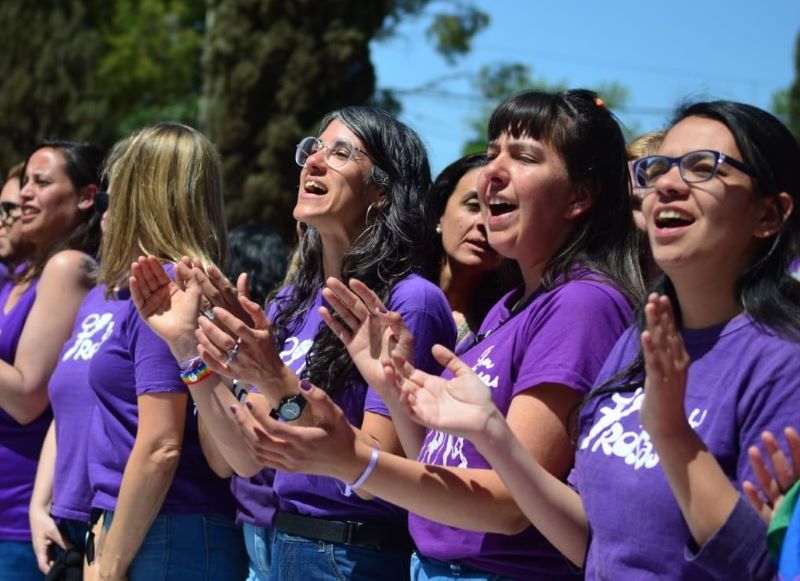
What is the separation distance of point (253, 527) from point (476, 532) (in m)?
0.98

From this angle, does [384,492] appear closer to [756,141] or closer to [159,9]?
[756,141]

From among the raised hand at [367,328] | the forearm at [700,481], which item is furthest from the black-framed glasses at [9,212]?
the forearm at [700,481]

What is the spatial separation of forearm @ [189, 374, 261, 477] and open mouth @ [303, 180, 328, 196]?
663mm

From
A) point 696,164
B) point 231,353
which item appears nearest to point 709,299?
point 696,164

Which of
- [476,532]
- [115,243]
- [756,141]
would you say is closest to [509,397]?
[476,532]

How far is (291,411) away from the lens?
2.97 m

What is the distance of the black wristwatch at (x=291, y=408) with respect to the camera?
9.74 feet

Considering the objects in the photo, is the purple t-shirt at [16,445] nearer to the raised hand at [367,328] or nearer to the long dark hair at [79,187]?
the long dark hair at [79,187]

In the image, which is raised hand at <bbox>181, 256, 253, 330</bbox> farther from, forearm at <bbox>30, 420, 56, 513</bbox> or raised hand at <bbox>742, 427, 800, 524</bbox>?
raised hand at <bbox>742, 427, 800, 524</bbox>

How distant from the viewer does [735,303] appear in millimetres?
2523

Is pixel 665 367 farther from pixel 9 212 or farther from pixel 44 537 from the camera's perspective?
pixel 9 212

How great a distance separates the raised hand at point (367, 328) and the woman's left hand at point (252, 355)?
0.18 m

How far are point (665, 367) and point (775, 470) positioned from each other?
0.27 m

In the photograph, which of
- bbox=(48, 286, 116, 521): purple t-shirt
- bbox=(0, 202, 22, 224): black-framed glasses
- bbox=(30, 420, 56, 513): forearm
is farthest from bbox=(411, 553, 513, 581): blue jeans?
bbox=(0, 202, 22, 224): black-framed glasses
